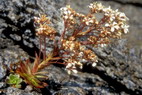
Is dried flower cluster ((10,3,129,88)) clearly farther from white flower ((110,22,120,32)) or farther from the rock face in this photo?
the rock face

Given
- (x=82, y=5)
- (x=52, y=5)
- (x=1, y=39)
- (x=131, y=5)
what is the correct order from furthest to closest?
1. (x=131, y=5)
2. (x=82, y=5)
3. (x=52, y=5)
4. (x=1, y=39)

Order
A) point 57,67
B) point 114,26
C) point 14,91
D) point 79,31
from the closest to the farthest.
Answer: point 114,26 < point 14,91 < point 79,31 < point 57,67

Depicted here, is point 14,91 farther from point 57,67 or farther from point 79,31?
point 79,31

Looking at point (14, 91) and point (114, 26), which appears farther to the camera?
point (14, 91)

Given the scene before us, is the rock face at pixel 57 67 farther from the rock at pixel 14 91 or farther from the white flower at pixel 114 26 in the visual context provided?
the white flower at pixel 114 26

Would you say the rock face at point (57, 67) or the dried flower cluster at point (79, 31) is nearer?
the dried flower cluster at point (79, 31)

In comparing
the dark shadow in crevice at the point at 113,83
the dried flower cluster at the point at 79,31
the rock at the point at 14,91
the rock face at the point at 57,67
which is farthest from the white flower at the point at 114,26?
the rock at the point at 14,91

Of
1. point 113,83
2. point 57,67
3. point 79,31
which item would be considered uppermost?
point 79,31

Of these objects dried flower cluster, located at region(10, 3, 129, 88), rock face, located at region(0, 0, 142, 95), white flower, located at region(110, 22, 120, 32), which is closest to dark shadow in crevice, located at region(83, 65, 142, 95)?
rock face, located at region(0, 0, 142, 95)

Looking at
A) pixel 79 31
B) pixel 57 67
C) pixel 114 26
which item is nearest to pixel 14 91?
pixel 57 67

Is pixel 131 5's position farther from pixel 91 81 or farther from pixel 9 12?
pixel 9 12

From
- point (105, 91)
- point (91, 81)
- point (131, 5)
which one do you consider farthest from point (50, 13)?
point (131, 5)
